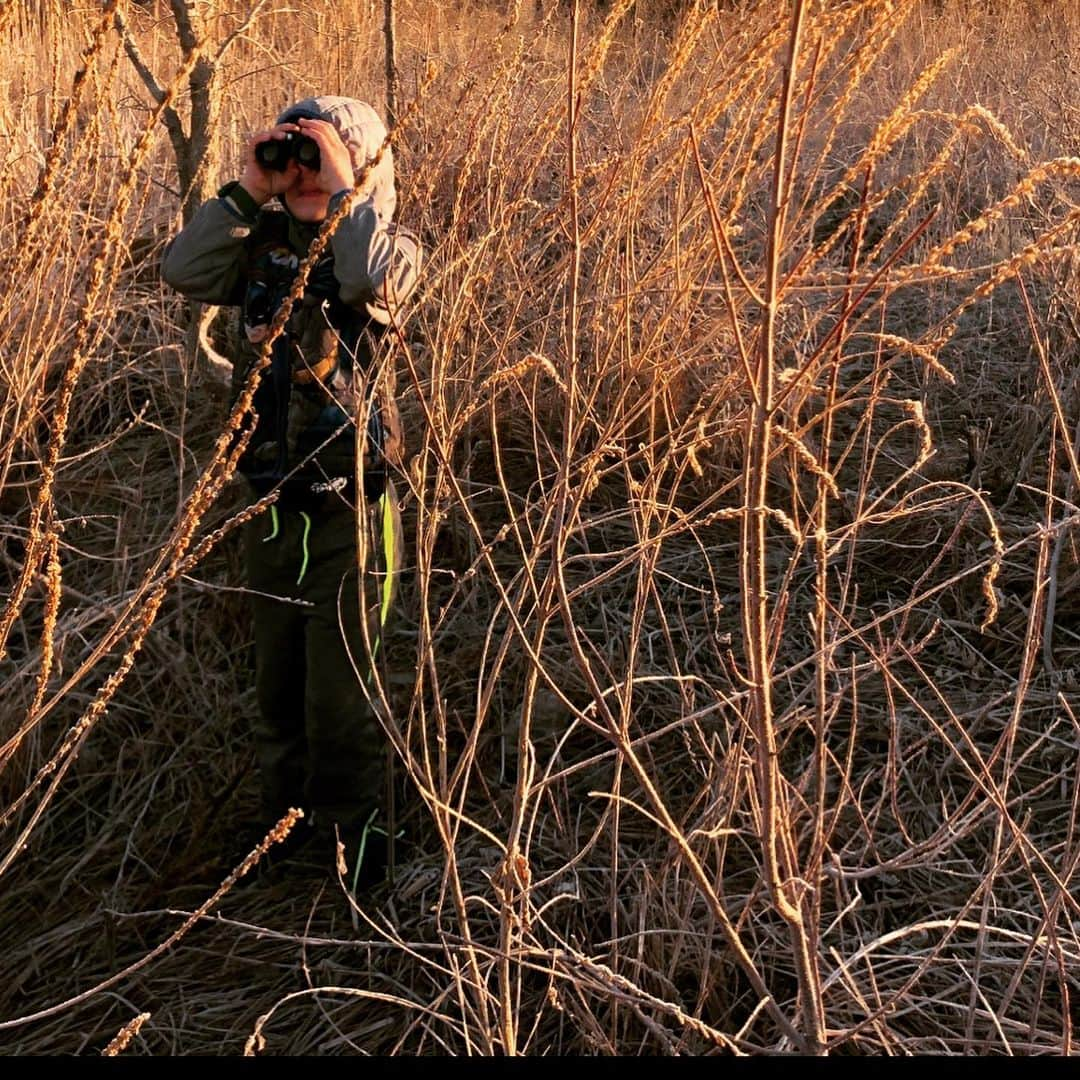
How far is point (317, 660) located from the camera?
6.44 ft

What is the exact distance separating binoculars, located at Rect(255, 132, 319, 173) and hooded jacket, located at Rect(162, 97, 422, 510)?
0.27ft

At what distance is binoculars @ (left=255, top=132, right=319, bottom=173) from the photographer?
182cm

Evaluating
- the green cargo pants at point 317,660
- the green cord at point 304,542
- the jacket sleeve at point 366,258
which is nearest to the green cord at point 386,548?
the green cargo pants at point 317,660

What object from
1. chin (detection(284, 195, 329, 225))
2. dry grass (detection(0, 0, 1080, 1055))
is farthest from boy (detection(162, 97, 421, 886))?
dry grass (detection(0, 0, 1080, 1055))

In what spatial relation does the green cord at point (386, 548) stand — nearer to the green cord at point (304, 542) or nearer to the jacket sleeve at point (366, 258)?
the green cord at point (304, 542)

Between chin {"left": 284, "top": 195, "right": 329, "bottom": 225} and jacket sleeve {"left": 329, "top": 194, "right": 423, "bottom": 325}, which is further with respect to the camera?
chin {"left": 284, "top": 195, "right": 329, "bottom": 225}

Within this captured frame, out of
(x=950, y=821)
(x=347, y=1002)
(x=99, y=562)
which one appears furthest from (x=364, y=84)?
(x=950, y=821)

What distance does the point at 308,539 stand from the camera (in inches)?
75.6

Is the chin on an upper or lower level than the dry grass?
upper

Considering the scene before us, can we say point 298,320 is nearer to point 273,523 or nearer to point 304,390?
point 304,390

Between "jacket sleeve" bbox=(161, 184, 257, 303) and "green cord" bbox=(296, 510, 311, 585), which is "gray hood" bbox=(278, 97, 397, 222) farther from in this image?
"green cord" bbox=(296, 510, 311, 585)

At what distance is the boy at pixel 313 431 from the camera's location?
1.83m

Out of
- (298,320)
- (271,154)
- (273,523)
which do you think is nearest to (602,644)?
(273,523)

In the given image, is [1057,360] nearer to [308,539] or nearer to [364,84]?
[308,539]
